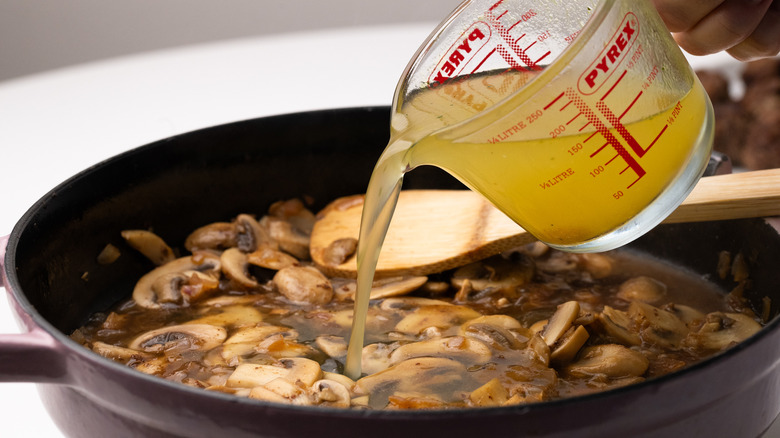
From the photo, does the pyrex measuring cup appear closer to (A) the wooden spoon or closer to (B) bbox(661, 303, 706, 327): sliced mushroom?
(A) the wooden spoon

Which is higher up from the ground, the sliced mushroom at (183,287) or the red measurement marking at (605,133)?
the red measurement marking at (605,133)

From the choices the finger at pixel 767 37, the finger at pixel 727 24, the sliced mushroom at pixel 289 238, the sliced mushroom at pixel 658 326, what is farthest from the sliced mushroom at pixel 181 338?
the finger at pixel 767 37

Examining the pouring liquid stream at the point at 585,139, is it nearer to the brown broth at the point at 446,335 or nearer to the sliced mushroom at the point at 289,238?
the brown broth at the point at 446,335

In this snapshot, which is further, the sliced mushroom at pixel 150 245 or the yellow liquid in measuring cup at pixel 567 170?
the sliced mushroom at pixel 150 245

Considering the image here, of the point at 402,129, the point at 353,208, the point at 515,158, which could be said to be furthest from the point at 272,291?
the point at 515,158

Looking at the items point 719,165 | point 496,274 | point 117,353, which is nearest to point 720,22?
point 719,165

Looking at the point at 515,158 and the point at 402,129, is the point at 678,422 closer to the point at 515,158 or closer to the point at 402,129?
the point at 515,158

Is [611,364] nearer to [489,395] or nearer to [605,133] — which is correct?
[489,395]

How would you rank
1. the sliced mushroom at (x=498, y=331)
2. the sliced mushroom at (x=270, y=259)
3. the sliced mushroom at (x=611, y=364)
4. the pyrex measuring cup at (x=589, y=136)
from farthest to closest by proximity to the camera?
1. the sliced mushroom at (x=270, y=259)
2. the sliced mushroom at (x=498, y=331)
3. the sliced mushroom at (x=611, y=364)
4. the pyrex measuring cup at (x=589, y=136)
